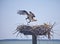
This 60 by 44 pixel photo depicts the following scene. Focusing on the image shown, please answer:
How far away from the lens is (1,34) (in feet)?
7.05

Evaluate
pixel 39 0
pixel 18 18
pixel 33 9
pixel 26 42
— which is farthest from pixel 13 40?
pixel 39 0

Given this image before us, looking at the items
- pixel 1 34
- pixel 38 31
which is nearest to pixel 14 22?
pixel 1 34

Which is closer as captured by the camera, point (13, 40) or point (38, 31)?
point (38, 31)

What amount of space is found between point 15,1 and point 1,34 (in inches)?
19.9

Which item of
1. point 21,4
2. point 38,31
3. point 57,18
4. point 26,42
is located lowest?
point 26,42

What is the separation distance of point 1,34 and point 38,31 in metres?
0.80

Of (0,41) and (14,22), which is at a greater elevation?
(14,22)

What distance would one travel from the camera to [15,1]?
86.7 inches

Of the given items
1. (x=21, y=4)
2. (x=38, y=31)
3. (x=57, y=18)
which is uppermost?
(x=21, y=4)

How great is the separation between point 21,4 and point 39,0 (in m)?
0.26

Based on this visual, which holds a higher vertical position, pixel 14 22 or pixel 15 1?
pixel 15 1

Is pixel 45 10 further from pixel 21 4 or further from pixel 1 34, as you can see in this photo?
pixel 1 34

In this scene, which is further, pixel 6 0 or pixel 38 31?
pixel 6 0

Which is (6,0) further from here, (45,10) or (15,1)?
(45,10)
